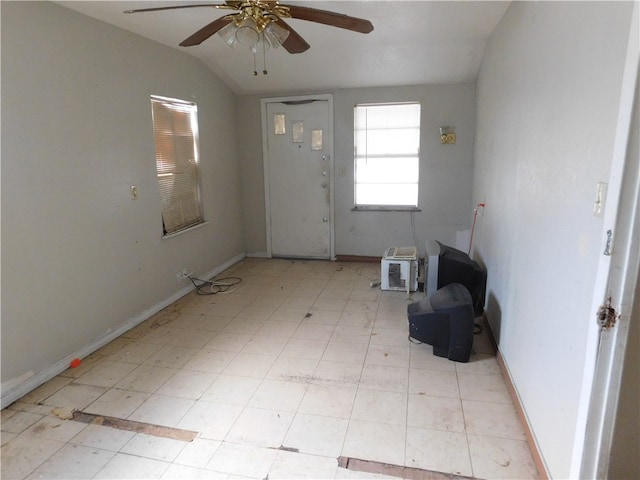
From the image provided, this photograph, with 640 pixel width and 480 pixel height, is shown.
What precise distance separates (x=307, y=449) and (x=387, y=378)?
29.5 inches

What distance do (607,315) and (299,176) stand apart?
414 cm

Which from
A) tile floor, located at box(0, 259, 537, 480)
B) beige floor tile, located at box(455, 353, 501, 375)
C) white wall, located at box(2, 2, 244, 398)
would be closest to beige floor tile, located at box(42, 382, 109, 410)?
tile floor, located at box(0, 259, 537, 480)

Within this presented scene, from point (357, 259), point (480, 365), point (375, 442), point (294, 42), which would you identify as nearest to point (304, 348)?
point (375, 442)

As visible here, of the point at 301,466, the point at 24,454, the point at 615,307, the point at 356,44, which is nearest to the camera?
the point at 615,307

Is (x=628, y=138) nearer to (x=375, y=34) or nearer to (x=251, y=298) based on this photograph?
(x=375, y=34)

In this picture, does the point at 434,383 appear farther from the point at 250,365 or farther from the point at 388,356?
the point at 250,365

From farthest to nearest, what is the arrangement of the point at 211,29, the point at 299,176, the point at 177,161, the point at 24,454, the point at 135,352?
the point at 299,176, the point at 177,161, the point at 135,352, the point at 211,29, the point at 24,454

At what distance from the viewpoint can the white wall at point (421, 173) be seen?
445cm

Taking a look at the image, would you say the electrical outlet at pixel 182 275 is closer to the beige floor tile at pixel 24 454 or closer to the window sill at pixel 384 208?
the beige floor tile at pixel 24 454

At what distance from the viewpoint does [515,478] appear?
65.9 inches

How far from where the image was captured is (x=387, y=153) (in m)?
4.70

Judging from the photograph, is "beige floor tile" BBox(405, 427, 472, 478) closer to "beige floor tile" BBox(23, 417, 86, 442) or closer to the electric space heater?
"beige floor tile" BBox(23, 417, 86, 442)

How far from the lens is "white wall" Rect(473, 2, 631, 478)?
4.02ft

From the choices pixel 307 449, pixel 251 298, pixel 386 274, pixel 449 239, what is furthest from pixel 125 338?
pixel 449 239
